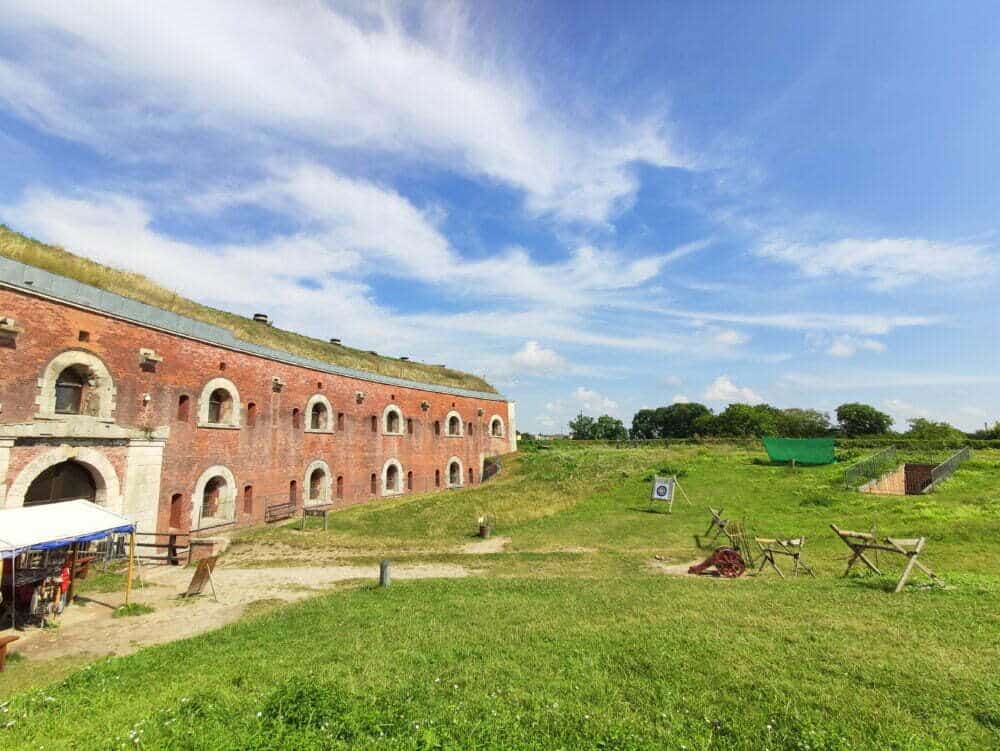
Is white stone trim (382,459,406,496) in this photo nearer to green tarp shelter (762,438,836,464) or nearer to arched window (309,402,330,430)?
arched window (309,402,330,430)

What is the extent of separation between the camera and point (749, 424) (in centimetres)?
8388

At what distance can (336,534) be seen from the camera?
19.4 m

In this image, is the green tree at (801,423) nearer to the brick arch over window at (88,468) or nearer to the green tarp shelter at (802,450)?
the green tarp shelter at (802,450)

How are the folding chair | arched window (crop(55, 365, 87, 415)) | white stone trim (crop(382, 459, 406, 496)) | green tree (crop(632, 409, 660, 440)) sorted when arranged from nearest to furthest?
the folding chair, arched window (crop(55, 365, 87, 415)), white stone trim (crop(382, 459, 406, 496)), green tree (crop(632, 409, 660, 440))

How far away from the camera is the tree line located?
255 feet

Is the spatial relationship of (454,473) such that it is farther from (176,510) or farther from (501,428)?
(176,510)

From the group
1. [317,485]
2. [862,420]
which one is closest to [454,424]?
[317,485]

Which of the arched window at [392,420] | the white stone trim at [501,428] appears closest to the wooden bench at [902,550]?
the arched window at [392,420]

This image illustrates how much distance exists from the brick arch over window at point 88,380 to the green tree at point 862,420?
3507 inches

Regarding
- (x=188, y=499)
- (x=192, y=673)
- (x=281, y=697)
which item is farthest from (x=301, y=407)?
(x=281, y=697)

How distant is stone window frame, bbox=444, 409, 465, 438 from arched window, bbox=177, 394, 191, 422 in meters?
18.9

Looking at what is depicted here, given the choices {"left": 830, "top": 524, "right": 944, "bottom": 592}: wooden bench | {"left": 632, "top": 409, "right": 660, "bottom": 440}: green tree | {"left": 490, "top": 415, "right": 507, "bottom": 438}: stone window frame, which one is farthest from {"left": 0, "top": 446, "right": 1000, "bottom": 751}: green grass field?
{"left": 632, "top": 409, "right": 660, "bottom": 440}: green tree

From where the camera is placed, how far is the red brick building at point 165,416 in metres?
13.3

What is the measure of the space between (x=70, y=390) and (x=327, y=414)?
11915 mm
